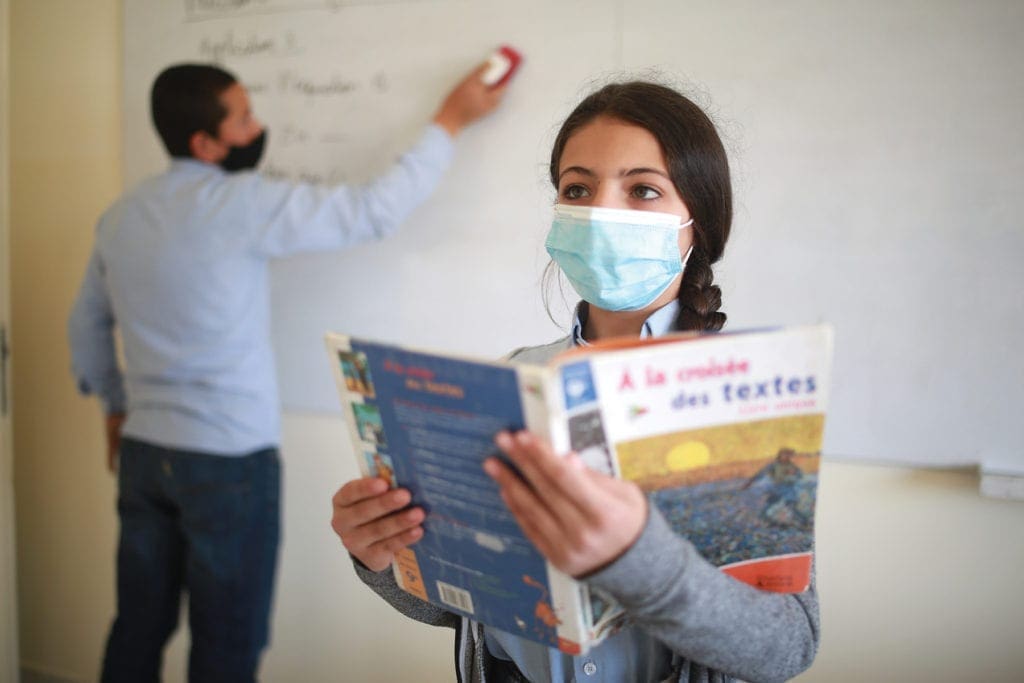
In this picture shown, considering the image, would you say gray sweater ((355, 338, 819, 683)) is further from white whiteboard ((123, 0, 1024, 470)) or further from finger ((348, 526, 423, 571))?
white whiteboard ((123, 0, 1024, 470))

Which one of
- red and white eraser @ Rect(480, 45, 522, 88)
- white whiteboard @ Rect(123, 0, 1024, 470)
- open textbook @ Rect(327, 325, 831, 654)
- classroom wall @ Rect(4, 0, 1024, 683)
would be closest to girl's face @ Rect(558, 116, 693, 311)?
open textbook @ Rect(327, 325, 831, 654)

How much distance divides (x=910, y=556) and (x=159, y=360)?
1.68 meters

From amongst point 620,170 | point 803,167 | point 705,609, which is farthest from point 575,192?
point 803,167

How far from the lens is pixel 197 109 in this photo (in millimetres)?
1728

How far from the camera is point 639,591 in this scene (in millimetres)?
587

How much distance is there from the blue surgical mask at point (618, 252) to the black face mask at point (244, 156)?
3.91 ft

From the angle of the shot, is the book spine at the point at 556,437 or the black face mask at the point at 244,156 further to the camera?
the black face mask at the point at 244,156

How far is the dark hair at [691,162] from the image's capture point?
86cm

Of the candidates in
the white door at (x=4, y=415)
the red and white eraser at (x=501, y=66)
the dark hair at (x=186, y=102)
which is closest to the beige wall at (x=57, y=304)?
the white door at (x=4, y=415)

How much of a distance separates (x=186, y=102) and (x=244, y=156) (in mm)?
181

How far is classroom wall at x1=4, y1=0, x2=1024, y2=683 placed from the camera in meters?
1.48

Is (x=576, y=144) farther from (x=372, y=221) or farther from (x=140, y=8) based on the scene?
(x=140, y=8)

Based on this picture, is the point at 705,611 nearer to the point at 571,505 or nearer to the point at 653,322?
the point at 571,505

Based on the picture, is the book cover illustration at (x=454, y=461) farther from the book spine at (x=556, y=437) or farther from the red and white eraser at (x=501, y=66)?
the red and white eraser at (x=501, y=66)
